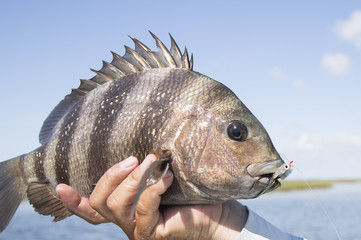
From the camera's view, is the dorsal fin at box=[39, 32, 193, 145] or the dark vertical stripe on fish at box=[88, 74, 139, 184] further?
the dorsal fin at box=[39, 32, 193, 145]

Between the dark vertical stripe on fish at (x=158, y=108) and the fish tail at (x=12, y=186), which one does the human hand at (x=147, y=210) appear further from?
the fish tail at (x=12, y=186)

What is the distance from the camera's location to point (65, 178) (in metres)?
3.02

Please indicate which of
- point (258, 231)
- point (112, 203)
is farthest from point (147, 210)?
point (258, 231)

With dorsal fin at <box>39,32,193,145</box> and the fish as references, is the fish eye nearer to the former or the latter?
the fish

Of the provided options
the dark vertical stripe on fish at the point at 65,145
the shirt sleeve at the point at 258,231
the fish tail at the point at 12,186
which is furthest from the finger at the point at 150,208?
the fish tail at the point at 12,186

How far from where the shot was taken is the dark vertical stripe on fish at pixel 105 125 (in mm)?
2676

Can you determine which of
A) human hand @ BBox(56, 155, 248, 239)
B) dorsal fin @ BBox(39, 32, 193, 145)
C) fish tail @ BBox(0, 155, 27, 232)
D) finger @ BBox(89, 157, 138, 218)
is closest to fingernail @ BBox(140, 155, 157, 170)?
human hand @ BBox(56, 155, 248, 239)

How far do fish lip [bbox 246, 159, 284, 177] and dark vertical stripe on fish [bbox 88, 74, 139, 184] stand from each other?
104cm

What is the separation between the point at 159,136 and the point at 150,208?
49 cm

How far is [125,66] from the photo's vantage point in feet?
9.89

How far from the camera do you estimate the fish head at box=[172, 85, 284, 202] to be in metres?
2.20

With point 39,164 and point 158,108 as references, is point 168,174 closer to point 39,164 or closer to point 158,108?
point 158,108

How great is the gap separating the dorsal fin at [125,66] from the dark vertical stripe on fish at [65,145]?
0.61 ft

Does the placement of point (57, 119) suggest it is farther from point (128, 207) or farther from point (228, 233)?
point (228, 233)
